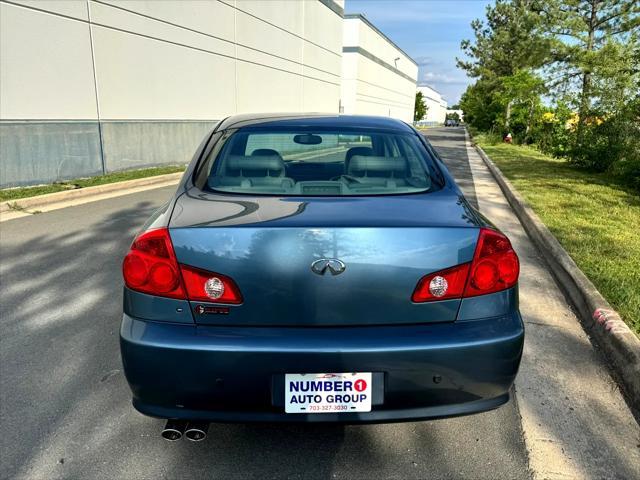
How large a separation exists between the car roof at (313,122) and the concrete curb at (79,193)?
596cm

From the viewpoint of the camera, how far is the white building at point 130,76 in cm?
953

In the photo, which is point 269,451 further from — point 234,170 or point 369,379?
Answer: point 234,170

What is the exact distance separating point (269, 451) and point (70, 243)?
14.9 ft

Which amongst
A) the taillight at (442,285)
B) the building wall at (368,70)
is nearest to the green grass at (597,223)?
the taillight at (442,285)

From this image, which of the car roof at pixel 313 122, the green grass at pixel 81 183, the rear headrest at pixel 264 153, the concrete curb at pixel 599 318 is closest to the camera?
the rear headrest at pixel 264 153

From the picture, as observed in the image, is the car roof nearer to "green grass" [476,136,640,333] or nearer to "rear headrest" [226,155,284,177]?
"rear headrest" [226,155,284,177]

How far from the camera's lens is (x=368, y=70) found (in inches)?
1663

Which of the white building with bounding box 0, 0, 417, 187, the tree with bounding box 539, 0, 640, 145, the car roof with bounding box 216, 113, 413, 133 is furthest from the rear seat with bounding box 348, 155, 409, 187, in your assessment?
the tree with bounding box 539, 0, 640, 145

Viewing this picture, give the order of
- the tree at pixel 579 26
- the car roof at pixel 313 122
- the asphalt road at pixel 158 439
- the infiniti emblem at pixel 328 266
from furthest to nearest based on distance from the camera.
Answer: the tree at pixel 579 26 → the car roof at pixel 313 122 → the asphalt road at pixel 158 439 → the infiniti emblem at pixel 328 266

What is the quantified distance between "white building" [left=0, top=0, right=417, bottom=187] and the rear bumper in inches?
356

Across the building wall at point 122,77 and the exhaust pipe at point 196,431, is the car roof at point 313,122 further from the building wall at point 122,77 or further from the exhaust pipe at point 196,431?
the building wall at point 122,77

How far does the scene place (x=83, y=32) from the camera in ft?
35.6

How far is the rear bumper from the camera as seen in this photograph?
6.13ft

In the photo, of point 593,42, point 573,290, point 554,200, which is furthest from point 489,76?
point 573,290
